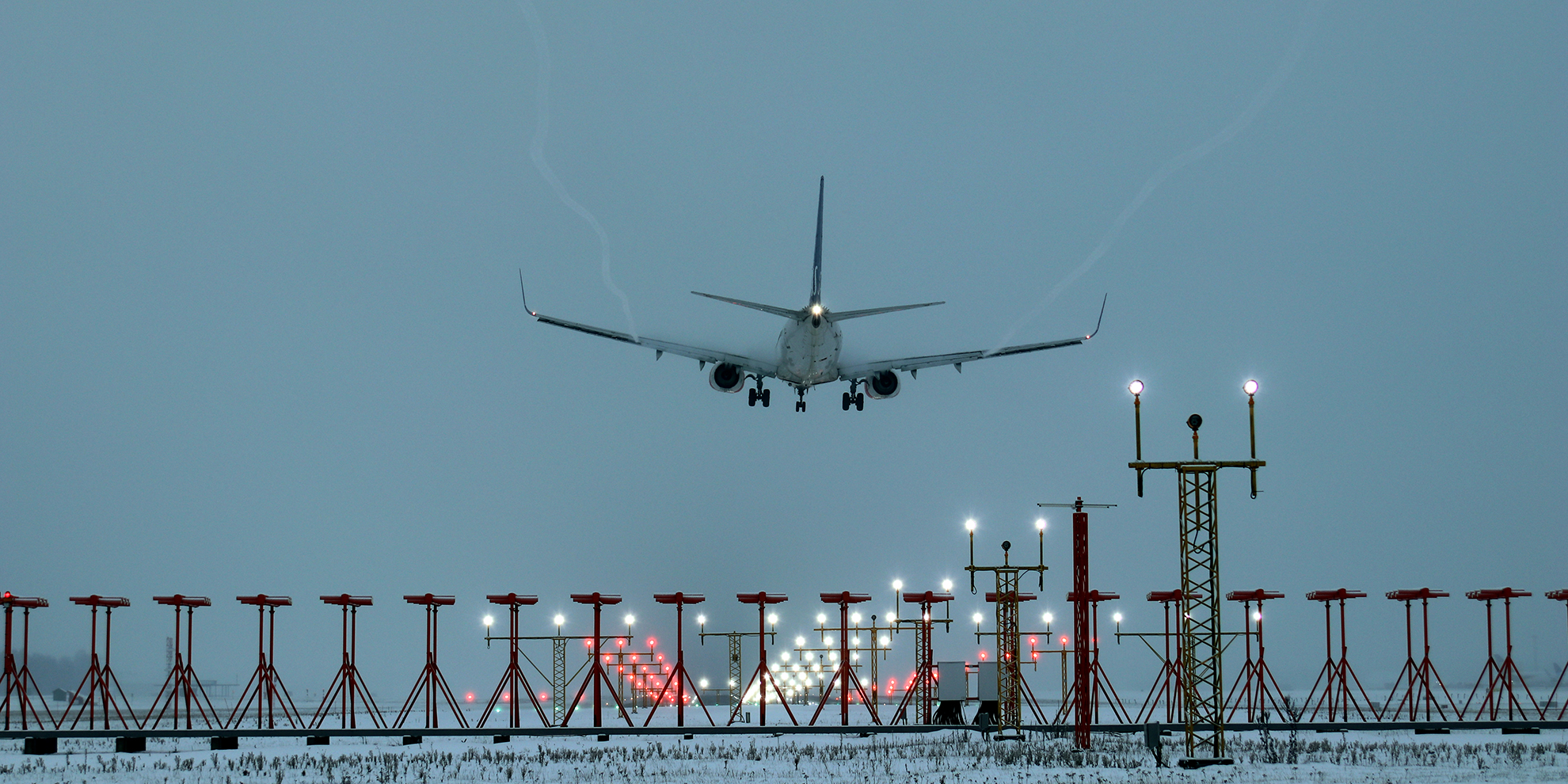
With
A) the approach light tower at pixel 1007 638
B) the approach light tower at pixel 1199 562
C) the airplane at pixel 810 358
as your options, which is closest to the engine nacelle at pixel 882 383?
the airplane at pixel 810 358

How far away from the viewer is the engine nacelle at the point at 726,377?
64.6 m

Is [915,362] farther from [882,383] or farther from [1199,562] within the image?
[1199,562]

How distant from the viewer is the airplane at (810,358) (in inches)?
2354

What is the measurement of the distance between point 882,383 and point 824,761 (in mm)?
27544

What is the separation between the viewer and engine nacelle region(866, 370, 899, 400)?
216 ft

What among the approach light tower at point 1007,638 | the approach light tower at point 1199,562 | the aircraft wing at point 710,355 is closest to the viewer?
the approach light tower at point 1199,562

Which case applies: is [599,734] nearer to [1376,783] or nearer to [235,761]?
[235,761]

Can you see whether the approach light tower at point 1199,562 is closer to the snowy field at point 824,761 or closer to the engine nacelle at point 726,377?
the snowy field at point 824,761

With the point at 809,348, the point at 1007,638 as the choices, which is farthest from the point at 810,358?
the point at 1007,638

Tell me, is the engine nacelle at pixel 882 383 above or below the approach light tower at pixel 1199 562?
above

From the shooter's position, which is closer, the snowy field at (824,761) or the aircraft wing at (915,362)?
the snowy field at (824,761)

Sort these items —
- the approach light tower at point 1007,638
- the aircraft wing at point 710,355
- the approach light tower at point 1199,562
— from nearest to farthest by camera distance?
the approach light tower at point 1199,562
the approach light tower at point 1007,638
the aircraft wing at point 710,355

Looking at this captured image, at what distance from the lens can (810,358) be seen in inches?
2371

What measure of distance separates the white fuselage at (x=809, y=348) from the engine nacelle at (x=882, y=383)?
159 inches
